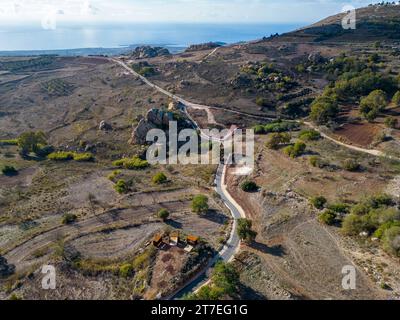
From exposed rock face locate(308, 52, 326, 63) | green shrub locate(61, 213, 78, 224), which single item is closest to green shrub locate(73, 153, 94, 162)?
green shrub locate(61, 213, 78, 224)

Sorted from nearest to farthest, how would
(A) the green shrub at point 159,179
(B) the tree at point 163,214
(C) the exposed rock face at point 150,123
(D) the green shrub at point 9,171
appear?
(B) the tree at point 163,214
(A) the green shrub at point 159,179
(D) the green shrub at point 9,171
(C) the exposed rock face at point 150,123

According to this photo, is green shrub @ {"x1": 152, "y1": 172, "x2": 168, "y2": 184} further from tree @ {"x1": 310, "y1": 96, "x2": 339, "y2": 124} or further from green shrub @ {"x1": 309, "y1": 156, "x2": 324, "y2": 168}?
tree @ {"x1": 310, "y1": 96, "x2": 339, "y2": 124}

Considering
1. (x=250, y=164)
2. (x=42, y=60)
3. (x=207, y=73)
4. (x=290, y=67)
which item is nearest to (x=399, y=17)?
(x=290, y=67)

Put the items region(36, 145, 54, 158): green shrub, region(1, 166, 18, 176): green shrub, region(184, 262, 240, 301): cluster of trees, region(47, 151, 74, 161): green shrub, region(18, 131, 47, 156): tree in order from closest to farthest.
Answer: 1. region(184, 262, 240, 301): cluster of trees
2. region(1, 166, 18, 176): green shrub
3. region(47, 151, 74, 161): green shrub
4. region(18, 131, 47, 156): tree
5. region(36, 145, 54, 158): green shrub

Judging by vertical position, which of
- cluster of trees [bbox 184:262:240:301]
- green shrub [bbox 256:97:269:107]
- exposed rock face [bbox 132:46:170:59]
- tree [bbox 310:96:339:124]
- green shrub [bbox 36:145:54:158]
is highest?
exposed rock face [bbox 132:46:170:59]

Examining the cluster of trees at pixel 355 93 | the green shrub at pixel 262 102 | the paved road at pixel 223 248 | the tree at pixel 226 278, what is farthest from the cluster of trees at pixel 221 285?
the green shrub at pixel 262 102

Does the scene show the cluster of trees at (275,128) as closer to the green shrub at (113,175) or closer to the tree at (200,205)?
the green shrub at (113,175)
